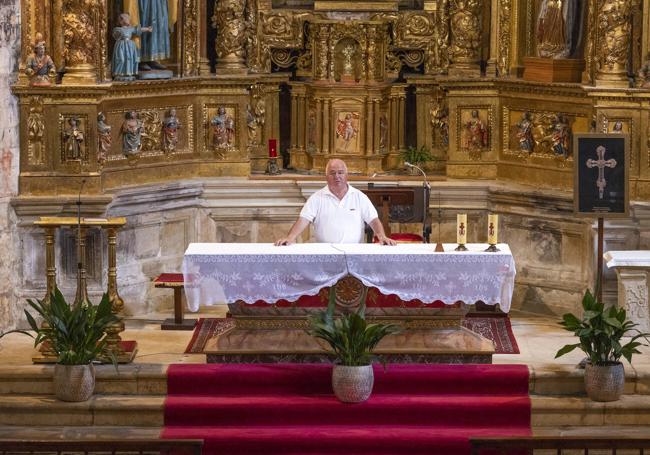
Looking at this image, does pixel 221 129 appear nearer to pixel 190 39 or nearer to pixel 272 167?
pixel 272 167

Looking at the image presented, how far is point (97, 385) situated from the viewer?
12820 millimetres

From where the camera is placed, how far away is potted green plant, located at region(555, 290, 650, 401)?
493 inches

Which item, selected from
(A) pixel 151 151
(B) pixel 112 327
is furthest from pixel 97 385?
(A) pixel 151 151

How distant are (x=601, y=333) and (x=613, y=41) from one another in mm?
3655

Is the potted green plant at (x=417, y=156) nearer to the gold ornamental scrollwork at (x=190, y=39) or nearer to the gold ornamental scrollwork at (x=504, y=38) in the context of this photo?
the gold ornamental scrollwork at (x=504, y=38)

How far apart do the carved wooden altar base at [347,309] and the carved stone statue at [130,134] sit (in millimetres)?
3200

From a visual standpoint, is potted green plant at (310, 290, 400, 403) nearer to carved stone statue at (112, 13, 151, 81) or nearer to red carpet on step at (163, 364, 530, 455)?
red carpet on step at (163, 364, 530, 455)

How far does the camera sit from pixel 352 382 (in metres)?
12.4

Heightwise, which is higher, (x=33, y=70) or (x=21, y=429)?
(x=33, y=70)

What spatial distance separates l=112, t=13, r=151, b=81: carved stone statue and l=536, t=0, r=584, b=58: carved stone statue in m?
4.05

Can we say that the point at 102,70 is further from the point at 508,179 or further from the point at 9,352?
the point at 508,179

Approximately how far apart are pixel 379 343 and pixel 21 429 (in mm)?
2930

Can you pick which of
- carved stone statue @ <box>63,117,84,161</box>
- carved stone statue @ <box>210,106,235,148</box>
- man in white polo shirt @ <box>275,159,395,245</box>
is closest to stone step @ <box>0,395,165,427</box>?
man in white polo shirt @ <box>275,159,395,245</box>

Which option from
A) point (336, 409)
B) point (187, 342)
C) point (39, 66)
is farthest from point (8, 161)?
point (336, 409)
